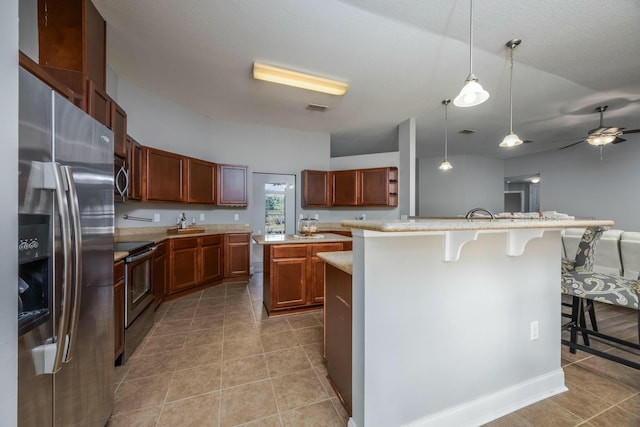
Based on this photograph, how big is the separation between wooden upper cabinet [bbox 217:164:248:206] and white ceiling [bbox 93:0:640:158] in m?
1.00

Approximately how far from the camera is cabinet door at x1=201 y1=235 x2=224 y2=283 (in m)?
3.69

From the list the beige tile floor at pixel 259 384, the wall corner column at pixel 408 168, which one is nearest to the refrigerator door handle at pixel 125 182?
the beige tile floor at pixel 259 384

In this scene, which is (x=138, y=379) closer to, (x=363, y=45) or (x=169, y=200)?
(x=169, y=200)

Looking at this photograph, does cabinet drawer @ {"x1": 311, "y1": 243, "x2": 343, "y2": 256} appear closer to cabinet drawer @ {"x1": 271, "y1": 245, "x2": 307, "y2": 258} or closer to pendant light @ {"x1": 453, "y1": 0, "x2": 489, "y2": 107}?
cabinet drawer @ {"x1": 271, "y1": 245, "x2": 307, "y2": 258}

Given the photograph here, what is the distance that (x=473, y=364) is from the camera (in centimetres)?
141

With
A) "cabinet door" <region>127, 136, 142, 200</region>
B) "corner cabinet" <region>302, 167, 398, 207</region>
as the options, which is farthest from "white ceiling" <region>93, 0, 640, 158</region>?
"corner cabinet" <region>302, 167, 398, 207</region>

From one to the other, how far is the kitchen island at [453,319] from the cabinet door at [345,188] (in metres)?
3.42

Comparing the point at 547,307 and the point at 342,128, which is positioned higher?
the point at 342,128

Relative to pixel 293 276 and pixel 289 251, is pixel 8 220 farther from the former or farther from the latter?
pixel 293 276

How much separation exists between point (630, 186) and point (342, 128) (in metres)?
6.82

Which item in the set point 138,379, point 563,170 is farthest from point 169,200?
point 563,170

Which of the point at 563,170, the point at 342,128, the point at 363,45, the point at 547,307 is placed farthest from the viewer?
the point at 563,170

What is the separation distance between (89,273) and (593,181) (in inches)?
373

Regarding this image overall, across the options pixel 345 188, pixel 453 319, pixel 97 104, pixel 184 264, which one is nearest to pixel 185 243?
pixel 184 264
